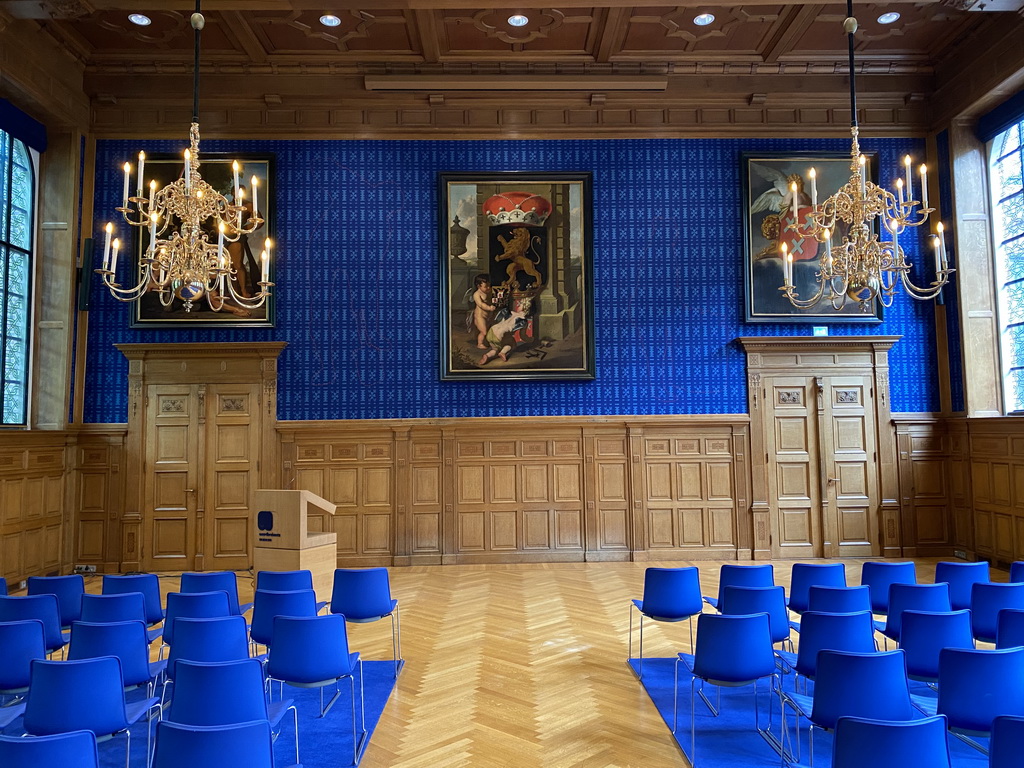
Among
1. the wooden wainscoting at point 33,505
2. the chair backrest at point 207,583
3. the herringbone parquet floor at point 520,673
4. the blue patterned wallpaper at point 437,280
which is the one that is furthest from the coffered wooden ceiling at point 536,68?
the chair backrest at point 207,583

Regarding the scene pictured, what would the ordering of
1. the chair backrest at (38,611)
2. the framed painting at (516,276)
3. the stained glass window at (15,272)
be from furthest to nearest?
the framed painting at (516,276) → the stained glass window at (15,272) → the chair backrest at (38,611)

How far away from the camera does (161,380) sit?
32.6ft

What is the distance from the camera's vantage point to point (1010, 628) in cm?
385

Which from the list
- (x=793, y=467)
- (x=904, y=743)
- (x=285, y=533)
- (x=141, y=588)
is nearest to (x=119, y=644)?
(x=141, y=588)

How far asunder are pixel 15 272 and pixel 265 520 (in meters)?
5.73

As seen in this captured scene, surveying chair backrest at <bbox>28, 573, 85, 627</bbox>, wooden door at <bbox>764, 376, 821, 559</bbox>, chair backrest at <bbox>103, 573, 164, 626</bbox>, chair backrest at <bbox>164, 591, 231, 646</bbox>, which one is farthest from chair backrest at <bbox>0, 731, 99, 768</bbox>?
wooden door at <bbox>764, 376, 821, 559</bbox>

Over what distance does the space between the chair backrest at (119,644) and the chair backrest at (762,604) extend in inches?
151

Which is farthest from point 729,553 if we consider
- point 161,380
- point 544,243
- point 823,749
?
point 161,380

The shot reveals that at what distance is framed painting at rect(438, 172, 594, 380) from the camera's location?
33.8 ft

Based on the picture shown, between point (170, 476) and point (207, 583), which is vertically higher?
point (170, 476)

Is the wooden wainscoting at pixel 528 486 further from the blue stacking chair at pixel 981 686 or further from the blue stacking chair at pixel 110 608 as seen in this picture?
the blue stacking chair at pixel 981 686

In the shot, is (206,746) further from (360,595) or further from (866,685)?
(866,685)

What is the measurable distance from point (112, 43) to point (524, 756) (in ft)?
36.3

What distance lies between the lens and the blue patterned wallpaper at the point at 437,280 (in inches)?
403
